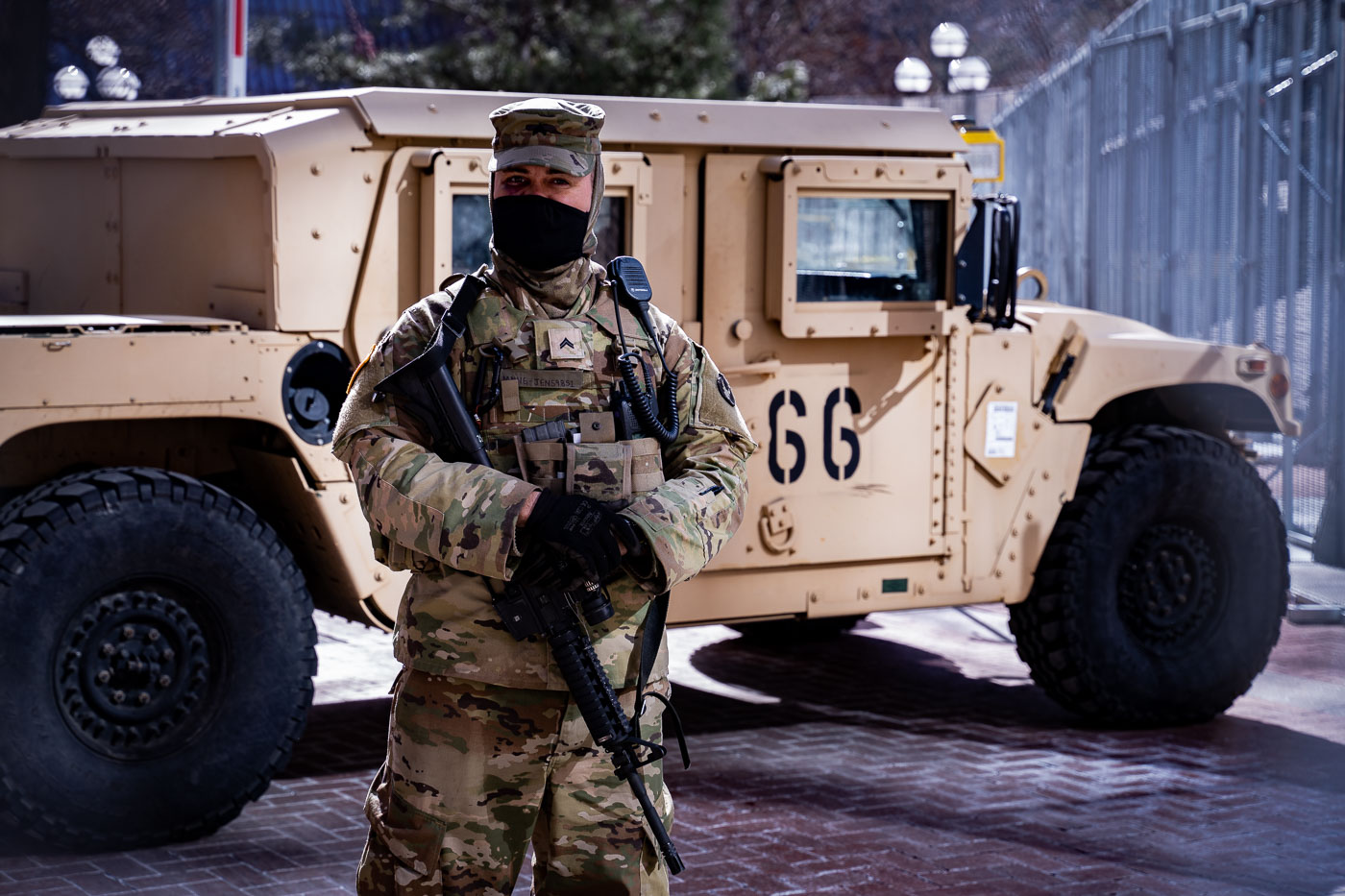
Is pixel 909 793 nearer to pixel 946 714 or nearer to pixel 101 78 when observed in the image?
pixel 946 714

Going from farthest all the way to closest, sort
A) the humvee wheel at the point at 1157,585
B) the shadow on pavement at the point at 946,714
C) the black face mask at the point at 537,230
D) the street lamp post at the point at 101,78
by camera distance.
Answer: the street lamp post at the point at 101,78 < the humvee wheel at the point at 1157,585 < the shadow on pavement at the point at 946,714 < the black face mask at the point at 537,230

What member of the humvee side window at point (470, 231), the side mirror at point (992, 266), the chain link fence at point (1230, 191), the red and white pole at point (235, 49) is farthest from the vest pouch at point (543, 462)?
the chain link fence at point (1230, 191)

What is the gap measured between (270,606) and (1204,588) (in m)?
3.48

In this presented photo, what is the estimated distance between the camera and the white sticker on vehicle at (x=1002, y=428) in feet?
20.7

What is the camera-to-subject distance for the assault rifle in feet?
10.5

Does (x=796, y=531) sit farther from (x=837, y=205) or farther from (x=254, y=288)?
(x=254, y=288)

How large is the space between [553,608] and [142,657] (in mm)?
2142

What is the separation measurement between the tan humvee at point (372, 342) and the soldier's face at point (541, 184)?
1.94 metres

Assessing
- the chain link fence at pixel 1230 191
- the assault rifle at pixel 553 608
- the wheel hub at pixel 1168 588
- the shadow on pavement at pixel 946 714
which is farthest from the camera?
the chain link fence at pixel 1230 191

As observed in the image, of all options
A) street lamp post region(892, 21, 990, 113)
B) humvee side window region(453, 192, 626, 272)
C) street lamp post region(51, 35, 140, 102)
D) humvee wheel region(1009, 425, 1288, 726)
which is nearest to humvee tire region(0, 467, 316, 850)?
humvee side window region(453, 192, 626, 272)

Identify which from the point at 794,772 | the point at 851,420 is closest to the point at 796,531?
the point at 851,420

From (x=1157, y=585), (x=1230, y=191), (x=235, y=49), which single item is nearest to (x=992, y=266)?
(x=1157, y=585)

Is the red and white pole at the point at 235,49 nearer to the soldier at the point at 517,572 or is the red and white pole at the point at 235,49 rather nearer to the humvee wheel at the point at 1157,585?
the humvee wheel at the point at 1157,585

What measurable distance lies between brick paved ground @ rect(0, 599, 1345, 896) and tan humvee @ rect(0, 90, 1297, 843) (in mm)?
244
